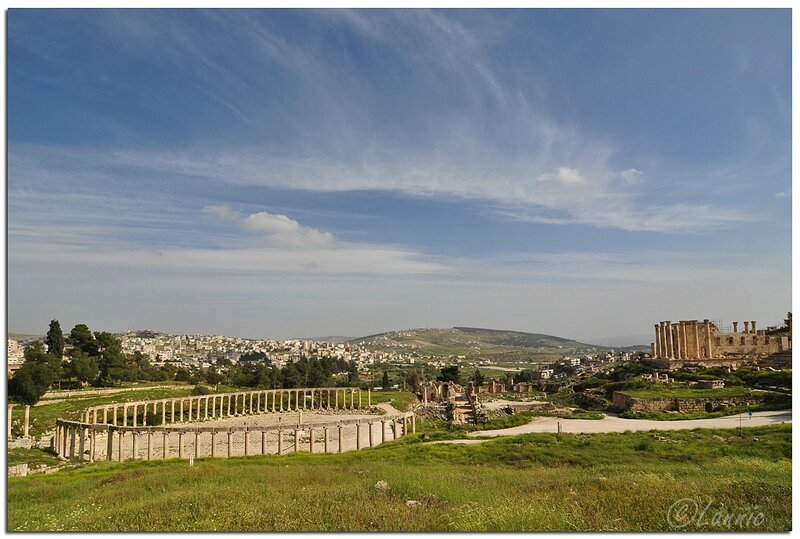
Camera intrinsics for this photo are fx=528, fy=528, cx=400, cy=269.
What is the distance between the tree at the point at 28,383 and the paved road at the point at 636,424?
111ft

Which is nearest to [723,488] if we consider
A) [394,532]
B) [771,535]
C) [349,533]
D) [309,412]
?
[771,535]

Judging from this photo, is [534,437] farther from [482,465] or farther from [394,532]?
[394,532]

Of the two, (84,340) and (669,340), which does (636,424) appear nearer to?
(669,340)

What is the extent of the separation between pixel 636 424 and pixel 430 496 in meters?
28.2

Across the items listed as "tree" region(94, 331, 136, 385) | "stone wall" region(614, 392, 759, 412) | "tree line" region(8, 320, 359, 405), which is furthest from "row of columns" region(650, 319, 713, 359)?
"tree" region(94, 331, 136, 385)

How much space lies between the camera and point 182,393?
59.9 m

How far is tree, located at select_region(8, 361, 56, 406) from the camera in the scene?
1596 inches

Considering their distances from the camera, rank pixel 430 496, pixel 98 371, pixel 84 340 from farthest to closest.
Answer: pixel 84 340 → pixel 98 371 → pixel 430 496

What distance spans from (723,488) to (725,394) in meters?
34.4

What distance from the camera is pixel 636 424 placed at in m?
36.0

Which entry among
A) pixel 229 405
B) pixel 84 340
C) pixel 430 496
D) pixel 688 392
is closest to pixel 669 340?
pixel 688 392

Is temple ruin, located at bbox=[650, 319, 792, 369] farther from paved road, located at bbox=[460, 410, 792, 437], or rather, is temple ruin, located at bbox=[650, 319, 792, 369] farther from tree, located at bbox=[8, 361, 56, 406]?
tree, located at bbox=[8, 361, 56, 406]

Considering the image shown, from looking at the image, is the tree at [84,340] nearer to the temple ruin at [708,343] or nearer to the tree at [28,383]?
the tree at [28,383]

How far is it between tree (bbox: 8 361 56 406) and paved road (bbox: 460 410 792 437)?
33805 millimetres
